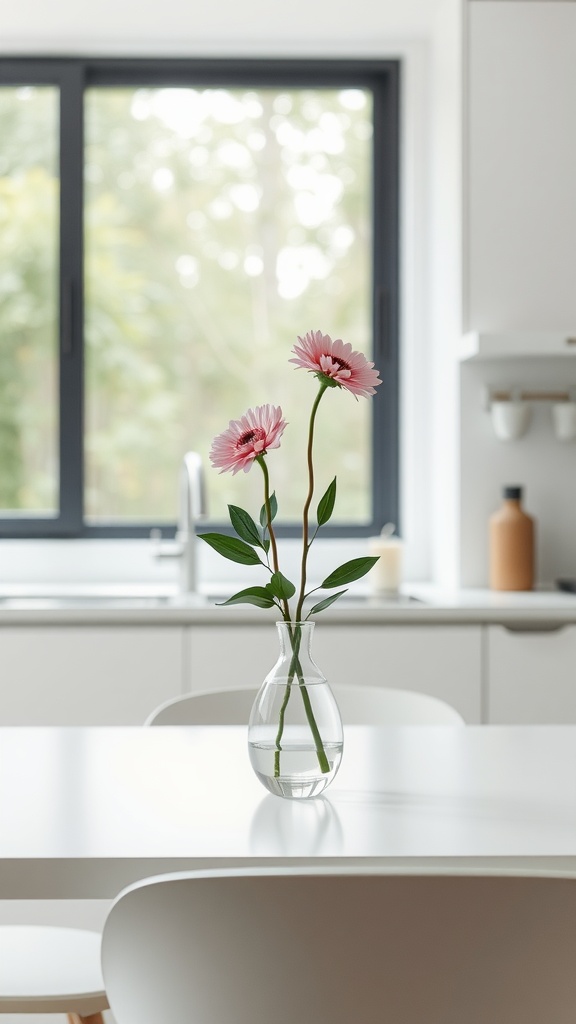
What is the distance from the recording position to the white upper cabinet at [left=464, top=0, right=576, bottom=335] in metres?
2.87

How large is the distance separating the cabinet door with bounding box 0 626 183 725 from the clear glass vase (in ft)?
4.60

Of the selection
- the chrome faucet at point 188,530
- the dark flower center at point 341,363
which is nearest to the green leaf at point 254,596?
the dark flower center at point 341,363

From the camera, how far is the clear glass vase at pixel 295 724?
1135 mm

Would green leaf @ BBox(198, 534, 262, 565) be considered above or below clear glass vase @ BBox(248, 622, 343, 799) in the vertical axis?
above

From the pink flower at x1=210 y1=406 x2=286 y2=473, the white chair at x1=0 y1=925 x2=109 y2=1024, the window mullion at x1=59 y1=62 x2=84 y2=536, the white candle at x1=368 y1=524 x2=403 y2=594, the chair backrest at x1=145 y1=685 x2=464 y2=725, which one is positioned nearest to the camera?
the pink flower at x1=210 y1=406 x2=286 y2=473

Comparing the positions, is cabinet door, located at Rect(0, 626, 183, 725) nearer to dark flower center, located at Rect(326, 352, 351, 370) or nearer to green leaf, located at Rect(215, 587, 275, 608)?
green leaf, located at Rect(215, 587, 275, 608)

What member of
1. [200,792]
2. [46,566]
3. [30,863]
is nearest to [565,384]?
[46,566]

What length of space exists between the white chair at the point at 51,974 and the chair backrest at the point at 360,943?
742 mm

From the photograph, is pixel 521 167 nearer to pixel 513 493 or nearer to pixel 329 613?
pixel 513 493

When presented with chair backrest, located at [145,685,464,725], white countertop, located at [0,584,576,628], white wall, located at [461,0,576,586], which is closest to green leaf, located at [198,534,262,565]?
chair backrest, located at [145,685,464,725]

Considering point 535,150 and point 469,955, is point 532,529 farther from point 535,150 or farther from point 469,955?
point 469,955

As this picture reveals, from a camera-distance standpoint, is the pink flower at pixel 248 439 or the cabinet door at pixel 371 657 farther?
the cabinet door at pixel 371 657

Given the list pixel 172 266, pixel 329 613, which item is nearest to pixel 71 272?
pixel 172 266

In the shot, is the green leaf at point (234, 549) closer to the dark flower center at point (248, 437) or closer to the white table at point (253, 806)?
the dark flower center at point (248, 437)
